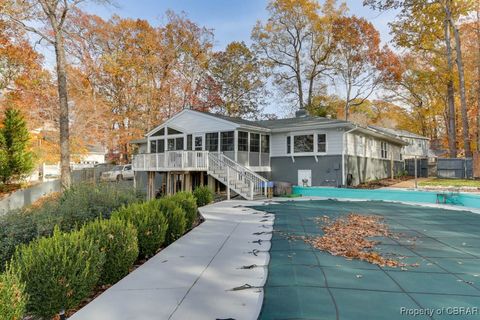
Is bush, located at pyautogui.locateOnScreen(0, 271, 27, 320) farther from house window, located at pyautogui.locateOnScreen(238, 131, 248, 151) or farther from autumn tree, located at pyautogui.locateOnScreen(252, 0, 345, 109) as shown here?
autumn tree, located at pyautogui.locateOnScreen(252, 0, 345, 109)

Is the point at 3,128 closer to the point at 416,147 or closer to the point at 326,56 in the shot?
the point at 326,56

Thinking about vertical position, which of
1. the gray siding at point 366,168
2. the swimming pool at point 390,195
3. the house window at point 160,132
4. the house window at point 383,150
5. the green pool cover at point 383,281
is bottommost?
the green pool cover at point 383,281

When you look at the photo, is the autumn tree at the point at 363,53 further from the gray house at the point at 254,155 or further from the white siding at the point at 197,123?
the white siding at the point at 197,123

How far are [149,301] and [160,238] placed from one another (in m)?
2.05

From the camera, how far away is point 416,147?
30531 mm

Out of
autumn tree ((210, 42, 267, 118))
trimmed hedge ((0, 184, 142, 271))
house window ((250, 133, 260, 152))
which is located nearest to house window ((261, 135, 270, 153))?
house window ((250, 133, 260, 152))

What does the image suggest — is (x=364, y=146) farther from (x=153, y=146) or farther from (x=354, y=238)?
(x=153, y=146)

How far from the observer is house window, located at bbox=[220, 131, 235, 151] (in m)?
15.0

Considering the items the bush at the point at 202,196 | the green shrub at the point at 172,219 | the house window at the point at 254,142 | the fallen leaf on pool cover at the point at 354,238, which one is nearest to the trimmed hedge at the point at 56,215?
the green shrub at the point at 172,219

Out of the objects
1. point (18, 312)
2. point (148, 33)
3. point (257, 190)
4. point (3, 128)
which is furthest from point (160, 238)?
point (148, 33)

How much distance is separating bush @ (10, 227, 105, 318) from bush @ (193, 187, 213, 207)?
719cm

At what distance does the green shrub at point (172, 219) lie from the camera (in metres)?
5.73

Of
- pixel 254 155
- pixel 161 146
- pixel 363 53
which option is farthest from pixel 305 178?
pixel 363 53

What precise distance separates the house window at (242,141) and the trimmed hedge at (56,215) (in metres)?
7.82
